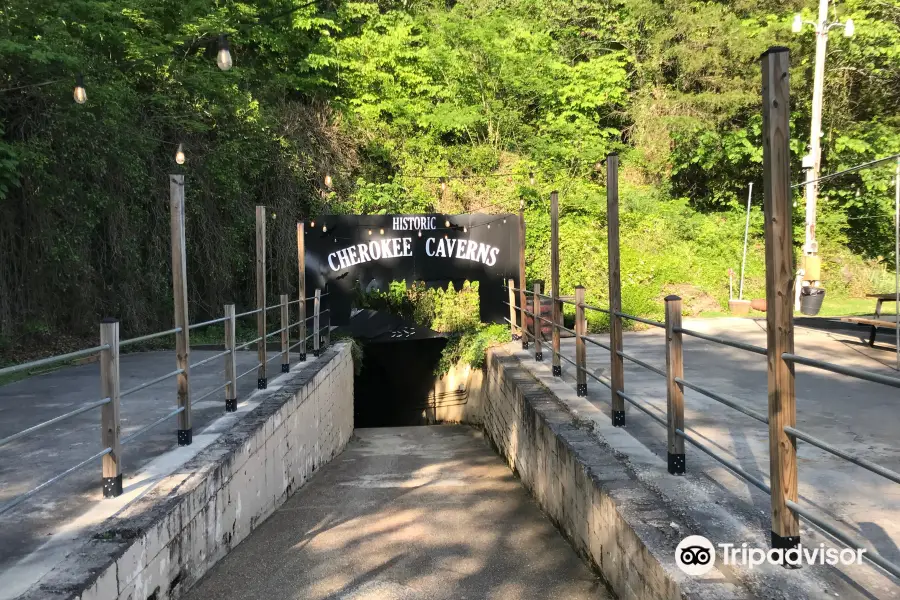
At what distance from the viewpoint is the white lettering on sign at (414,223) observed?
12.2 m

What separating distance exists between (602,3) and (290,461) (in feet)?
69.6

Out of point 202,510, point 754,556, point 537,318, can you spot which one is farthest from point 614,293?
point 537,318

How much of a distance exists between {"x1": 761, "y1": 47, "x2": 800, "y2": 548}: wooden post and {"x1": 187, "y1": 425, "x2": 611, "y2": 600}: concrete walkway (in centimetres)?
132

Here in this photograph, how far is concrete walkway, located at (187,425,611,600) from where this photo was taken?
3873 millimetres

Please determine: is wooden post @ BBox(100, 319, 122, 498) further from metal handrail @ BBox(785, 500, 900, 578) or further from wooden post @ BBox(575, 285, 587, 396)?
wooden post @ BBox(575, 285, 587, 396)

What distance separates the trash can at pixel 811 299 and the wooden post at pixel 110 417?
13.8 metres

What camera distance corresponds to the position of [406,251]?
12219 millimetres

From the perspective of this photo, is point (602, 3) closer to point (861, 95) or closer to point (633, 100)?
point (633, 100)

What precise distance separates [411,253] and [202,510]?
8.37 metres

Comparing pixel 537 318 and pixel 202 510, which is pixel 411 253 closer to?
pixel 537 318

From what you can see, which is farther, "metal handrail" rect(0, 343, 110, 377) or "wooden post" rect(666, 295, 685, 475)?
"wooden post" rect(666, 295, 685, 475)

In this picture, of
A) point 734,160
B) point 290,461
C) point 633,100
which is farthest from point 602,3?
point 290,461

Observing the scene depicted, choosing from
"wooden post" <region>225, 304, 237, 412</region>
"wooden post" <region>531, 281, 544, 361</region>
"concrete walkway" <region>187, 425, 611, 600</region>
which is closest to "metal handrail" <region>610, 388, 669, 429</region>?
"concrete walkway" <region>187, 425, 611, 600</region>

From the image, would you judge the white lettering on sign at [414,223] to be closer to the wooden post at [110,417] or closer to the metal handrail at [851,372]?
the wooden post at [110,417]
